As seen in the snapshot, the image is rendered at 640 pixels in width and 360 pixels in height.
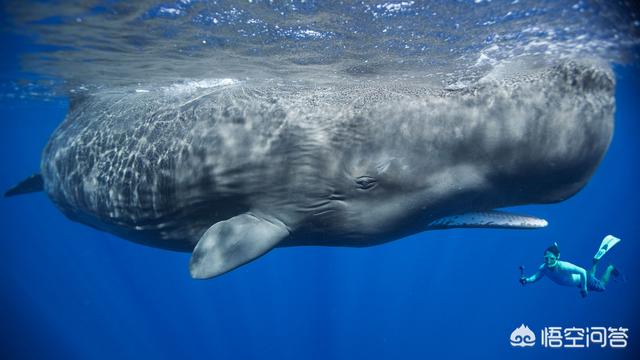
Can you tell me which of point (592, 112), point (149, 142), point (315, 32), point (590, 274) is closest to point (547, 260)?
point (590, 274)

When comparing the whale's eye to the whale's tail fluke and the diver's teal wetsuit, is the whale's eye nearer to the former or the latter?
the whale's tail fluke

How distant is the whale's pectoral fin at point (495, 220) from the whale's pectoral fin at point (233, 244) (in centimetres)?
194

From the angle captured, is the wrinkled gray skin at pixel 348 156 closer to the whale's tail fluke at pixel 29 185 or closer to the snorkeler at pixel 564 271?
the whale's tail fluke at pixel 29 185

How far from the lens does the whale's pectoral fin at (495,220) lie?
14.5 feet

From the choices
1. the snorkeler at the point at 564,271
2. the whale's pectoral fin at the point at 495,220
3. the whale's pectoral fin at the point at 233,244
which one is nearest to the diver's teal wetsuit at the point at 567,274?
the snorkeler at the point at 564,271

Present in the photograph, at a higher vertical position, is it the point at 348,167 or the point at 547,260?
the point at 348,167

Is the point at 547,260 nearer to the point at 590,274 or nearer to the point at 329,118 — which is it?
the point at 590,274

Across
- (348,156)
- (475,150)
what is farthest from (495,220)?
(348,156)

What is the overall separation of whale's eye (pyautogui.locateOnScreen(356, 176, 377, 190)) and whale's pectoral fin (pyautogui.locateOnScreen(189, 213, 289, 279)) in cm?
101

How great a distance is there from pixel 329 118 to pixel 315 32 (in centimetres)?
372

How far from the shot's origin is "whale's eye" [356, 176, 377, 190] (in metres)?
4.41

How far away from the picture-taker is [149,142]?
574 centimetres

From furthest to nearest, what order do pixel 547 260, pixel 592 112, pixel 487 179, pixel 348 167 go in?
pixel 547 260 < pixel 348 167 < pixel 487 179 < pixel 592 112

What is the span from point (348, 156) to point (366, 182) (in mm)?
353
